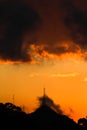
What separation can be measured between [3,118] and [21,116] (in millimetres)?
9122

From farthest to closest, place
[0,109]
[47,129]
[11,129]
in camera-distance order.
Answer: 1. [47,129]
2. [0,109]
3. [11,129]

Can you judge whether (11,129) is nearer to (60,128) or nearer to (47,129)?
(47,129)

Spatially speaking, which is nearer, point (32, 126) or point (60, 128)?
point (32, 126)

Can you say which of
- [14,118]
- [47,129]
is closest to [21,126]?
[14,118]

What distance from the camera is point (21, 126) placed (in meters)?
133

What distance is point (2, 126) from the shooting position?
130 m

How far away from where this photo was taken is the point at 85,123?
142m

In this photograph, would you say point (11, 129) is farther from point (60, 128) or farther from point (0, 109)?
point (60, 128)

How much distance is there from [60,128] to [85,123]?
2760 centimetres

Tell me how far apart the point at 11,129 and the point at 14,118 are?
711cm

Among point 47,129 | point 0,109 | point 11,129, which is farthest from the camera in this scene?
point 47,129

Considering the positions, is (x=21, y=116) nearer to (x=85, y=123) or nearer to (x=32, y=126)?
(x=32, y=126)

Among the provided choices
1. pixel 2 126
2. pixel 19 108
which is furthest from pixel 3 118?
pixel 19 108

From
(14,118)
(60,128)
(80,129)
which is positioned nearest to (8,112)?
(14,118)
